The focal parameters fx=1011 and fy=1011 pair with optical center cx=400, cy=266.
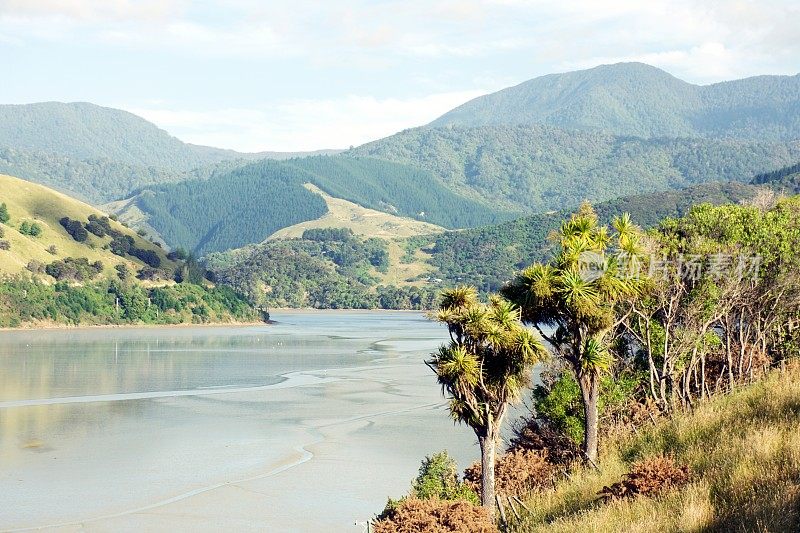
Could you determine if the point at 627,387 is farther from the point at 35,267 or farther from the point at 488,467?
the point at 35,267

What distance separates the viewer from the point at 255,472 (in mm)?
44406

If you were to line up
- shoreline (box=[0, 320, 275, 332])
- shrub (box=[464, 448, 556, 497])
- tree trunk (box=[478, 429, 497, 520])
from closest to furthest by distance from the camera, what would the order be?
tree trunk (box=[478, 429, 497, 520])
shrub (box=[464, 448, 556, 497])
shoreline (box=[0, 320, 275, 332])

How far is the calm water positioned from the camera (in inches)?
1438

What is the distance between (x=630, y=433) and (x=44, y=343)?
11040cm

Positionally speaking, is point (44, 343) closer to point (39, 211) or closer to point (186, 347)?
point (186, 347)

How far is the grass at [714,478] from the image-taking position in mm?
17359

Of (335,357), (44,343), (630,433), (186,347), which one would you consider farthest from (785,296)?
(44,343)

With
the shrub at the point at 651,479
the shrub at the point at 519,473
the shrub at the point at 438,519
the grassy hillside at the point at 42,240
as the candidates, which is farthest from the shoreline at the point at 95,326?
the shrub at the point at 651,479

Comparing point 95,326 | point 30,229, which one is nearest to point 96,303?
point 95,326

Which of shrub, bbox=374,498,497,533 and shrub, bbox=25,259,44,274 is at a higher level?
shrub, bbox=25,259,44,274

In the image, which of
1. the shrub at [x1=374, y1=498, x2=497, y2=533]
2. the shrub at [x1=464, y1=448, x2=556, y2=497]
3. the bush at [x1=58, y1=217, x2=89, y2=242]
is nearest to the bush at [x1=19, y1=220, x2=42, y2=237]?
the bush at [x1=58, y1=217, x2=89, y2=242]

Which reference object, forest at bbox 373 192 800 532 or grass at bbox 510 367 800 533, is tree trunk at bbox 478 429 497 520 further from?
grass at bbox 510 367 800 533

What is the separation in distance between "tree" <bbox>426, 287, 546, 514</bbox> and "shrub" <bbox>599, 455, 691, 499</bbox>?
19.9ft

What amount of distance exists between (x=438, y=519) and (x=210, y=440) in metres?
33.0
